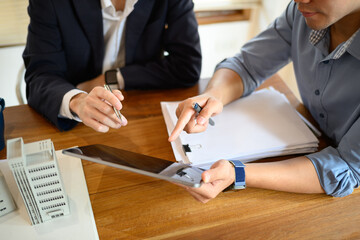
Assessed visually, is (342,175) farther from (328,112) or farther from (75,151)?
(75,151)

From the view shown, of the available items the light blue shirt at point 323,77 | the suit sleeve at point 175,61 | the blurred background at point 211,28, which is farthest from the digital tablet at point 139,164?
the blurred background at point 211,28

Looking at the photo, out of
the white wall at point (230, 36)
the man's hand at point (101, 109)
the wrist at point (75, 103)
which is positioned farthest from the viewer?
the white wall at point (230, 36)

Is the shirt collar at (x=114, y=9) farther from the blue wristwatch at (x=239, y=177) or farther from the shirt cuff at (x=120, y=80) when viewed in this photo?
the blue wristwatch at (x=239, y=177)

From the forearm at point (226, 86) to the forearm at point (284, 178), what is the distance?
0.30m

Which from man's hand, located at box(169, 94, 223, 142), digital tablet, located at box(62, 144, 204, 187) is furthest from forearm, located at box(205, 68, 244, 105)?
digital tablet, located at box(62, 144, 204, 187)

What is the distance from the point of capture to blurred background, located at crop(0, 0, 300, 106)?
2.22 m

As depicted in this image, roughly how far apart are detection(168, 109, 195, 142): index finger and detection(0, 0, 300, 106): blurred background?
5.76ft

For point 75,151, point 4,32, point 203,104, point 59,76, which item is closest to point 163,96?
point 203,104

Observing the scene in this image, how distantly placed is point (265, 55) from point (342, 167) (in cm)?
50

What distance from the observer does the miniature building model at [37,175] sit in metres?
0.61

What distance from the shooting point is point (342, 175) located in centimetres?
82

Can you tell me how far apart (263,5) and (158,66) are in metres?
1.88

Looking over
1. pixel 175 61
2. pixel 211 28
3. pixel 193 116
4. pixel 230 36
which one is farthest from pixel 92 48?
pixel 230 36

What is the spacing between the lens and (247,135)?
96 cm
